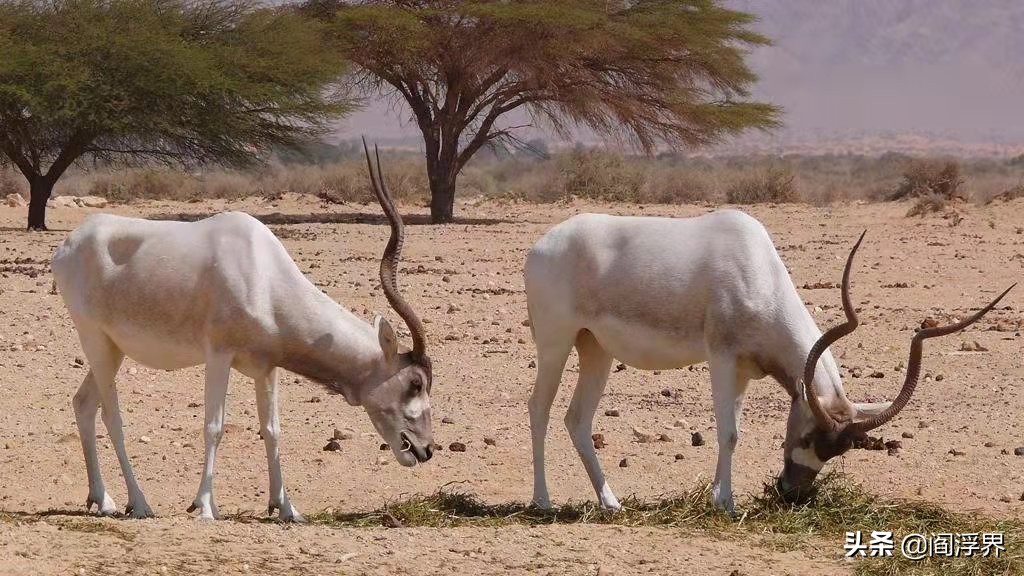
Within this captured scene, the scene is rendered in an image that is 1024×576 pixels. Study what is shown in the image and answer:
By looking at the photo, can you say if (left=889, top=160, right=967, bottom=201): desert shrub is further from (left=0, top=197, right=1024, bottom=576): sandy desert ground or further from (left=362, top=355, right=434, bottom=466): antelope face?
(left=362, top=355, right=434, bottom=466): antelope face

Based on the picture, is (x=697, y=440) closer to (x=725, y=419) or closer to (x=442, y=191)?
(x=725, y=419)

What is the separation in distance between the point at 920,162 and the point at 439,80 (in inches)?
403

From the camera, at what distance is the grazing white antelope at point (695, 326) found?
689 centimetres

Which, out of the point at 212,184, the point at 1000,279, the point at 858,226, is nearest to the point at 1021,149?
the point at 212,184

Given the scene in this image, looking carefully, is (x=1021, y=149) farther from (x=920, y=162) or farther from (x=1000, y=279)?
(x=1000, y=279)

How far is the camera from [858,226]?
25.4m

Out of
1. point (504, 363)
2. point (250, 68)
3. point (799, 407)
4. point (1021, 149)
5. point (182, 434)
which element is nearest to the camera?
point (799, 407)

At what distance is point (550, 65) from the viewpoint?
94.8ft

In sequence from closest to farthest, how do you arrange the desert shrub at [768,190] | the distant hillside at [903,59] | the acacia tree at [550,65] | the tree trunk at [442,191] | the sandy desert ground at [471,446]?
the sandy desert ground at [471,446] < the acacia tree at [550,65] < the tree trunk at [442,191] < the desert shrub at [768,190] < the distant hillside at [903,59]

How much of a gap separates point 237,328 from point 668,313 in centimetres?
199

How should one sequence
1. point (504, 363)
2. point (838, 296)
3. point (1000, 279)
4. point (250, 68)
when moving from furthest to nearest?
point (250, 68)
point (1000, 279)
point (838, 296)
point (504, 363)

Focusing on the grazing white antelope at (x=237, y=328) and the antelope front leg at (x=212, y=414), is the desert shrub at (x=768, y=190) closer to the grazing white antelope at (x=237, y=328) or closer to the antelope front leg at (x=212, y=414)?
the grazing white antelope at (x=237, y=328)

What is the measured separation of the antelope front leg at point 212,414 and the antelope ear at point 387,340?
0.68m

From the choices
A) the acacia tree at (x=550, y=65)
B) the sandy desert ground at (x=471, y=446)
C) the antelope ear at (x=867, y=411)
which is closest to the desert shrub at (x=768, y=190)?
the acacia tree at (x=550, y=65)
